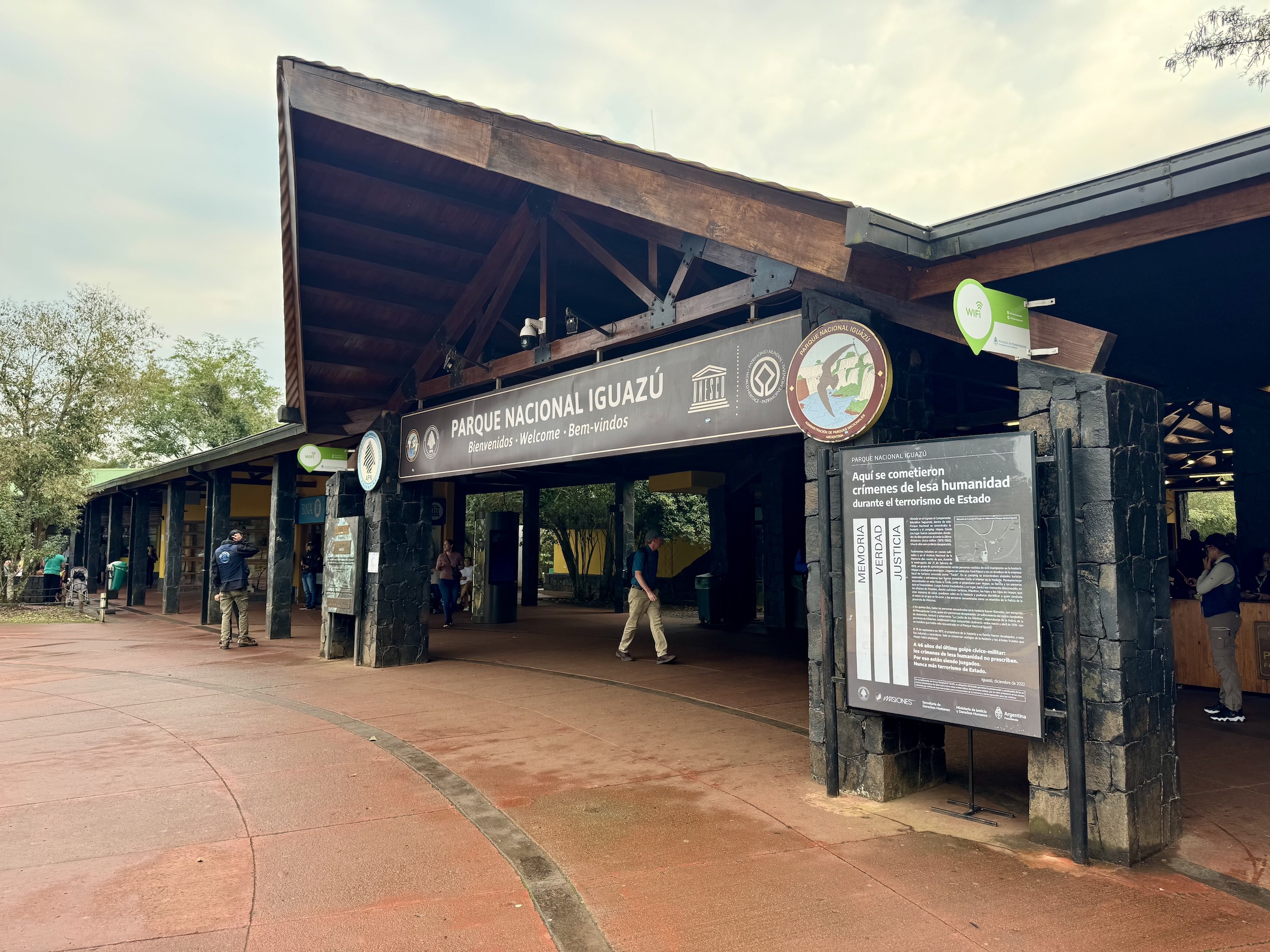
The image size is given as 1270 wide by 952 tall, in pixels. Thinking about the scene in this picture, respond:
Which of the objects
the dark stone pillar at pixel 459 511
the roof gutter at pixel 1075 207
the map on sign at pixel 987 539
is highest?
the roof gutter at pixel 1075 207

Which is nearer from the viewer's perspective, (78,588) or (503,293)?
(503,293)

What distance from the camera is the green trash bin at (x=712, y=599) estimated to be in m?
14.8

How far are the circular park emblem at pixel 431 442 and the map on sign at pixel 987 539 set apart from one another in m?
6.80

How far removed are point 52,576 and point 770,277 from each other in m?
24.0

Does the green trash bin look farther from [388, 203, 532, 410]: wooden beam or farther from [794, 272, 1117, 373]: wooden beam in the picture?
[794, 272, 1117, 373]: wooden beam

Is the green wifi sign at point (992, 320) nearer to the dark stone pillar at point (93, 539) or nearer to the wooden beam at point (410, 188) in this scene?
the wooden beam at point (410, 188)

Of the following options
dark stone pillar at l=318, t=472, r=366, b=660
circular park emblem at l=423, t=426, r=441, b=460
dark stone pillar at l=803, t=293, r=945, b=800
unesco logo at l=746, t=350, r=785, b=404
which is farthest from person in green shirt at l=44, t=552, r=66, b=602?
dark stone pillar at l=803, t=293, r=945, b=800

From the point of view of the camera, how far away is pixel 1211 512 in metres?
34.9

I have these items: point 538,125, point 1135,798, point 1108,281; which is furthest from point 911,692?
point 538,125

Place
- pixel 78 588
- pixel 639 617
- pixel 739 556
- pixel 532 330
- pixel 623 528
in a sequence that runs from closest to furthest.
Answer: pixel 532 330, pixel 639 617, pixel 739 556, pixel 623 528, pixel 78 588

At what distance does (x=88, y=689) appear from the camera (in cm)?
890

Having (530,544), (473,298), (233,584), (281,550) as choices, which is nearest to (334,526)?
(233,584)

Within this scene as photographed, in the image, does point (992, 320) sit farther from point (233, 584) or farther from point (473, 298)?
point (233, 584)

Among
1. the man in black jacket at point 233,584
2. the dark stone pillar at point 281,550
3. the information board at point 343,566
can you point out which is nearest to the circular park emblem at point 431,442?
the information board at point 343,566
